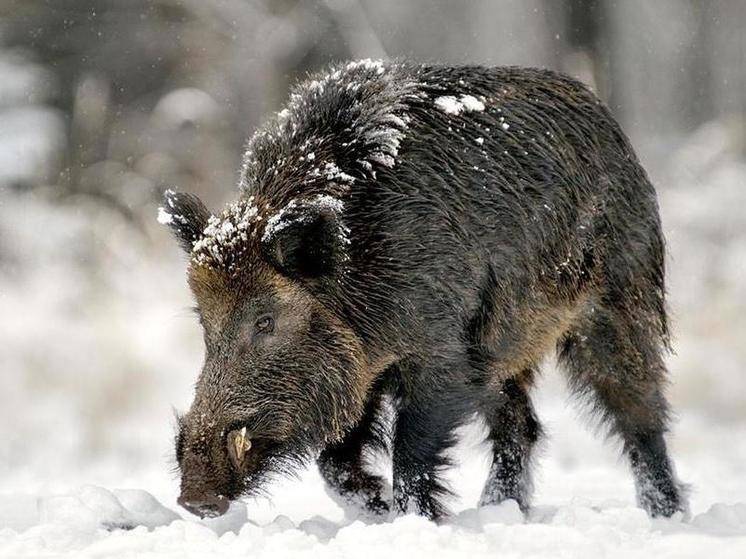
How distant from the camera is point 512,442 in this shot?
19.1ft

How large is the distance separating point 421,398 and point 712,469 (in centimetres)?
288

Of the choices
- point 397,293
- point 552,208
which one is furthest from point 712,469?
point 397,293

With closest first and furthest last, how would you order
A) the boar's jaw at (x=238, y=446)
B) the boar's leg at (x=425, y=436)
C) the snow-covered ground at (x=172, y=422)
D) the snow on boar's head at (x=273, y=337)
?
the snow-covered ground at (x=172, y=422), the boar's jaw at (x=238, y=446), the snow on boar's head at (x=273, y=337), the boar's leg at (x=425, y=436)

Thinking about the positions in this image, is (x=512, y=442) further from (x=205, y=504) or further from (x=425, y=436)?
(x=205, y=504)

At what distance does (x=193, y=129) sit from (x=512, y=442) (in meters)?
6.27

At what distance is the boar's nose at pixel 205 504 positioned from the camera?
159 inches

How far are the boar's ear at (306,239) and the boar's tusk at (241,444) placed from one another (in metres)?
0.66

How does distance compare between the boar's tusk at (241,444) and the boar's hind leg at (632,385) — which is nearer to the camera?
the boar's tusk at (241,444)

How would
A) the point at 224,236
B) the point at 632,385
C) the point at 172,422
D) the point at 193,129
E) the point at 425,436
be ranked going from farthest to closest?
the point at 193,129 → the point at 632,385 → the point at 172,422 → the point at 425,436 → the point at 224,236

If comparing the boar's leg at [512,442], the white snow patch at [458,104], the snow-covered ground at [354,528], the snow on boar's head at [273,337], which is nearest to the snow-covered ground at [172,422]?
the snow-covered ground at [354,528]

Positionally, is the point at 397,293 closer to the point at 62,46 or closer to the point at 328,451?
the point at 328,451

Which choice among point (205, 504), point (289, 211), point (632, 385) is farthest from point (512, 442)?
point (205, 504)

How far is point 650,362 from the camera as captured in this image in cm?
568

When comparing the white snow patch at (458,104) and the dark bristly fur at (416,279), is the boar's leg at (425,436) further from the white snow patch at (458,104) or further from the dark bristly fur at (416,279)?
the white snow patch at (458,104)
